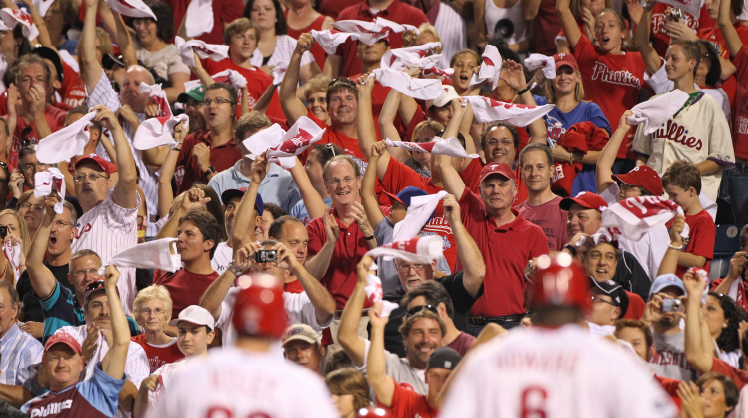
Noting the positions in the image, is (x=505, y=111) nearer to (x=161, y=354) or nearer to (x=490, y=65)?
(x=490, y=65)

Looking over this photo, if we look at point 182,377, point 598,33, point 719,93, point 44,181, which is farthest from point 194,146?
point 182,377

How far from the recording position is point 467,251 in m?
6.49

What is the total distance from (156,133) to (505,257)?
10.6 ft

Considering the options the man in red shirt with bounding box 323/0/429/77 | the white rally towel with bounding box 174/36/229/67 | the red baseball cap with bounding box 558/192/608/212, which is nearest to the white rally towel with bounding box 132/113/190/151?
the white rally towel with bounding box 174/36/229/67

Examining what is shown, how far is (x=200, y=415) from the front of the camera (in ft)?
11.5

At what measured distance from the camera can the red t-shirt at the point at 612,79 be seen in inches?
386

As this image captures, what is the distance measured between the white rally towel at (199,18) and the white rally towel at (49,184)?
360cm

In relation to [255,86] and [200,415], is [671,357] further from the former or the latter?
[255,86]

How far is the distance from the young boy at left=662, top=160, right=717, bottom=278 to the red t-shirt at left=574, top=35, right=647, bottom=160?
76.6 inches

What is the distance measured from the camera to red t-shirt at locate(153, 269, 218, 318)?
23.6 ft

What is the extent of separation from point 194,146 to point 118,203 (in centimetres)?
131

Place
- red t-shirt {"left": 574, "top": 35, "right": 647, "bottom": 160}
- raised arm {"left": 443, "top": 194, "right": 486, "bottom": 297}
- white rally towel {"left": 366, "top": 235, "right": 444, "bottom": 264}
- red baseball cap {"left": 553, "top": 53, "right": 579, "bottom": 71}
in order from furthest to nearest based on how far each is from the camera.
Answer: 1. red t-shirt {"left": 574, "top": 35, "right": 647, "bottom": 160}
2. red baseball cap {"left": 553, "top": 53, "right": 579, "bottom": 71}
3. raised arm {"left": 443, "top": 194, "right": 486, "bottom": 297}
4. white rally towel {"left": 366, "top": 235, "right": 444, "bottom": 264}

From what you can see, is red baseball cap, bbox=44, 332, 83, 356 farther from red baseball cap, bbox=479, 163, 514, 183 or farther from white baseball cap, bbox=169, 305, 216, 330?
red baseball cap, bbox=479, 163, 514, 183

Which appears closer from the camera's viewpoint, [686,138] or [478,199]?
[478,199]
